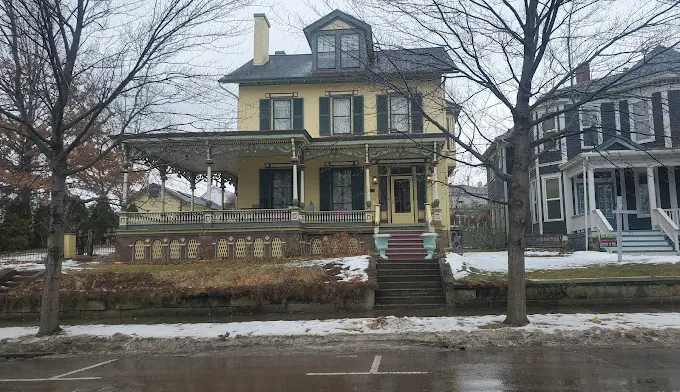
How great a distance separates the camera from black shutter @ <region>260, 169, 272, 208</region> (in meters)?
22.5

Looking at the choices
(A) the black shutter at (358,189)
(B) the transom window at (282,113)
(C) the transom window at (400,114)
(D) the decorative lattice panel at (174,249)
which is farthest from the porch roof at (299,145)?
(D) the decorative lattice panel at (174,249)

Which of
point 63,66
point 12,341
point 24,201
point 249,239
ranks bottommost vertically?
point 12,341

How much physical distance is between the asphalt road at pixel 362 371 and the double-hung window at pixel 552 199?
627 inches

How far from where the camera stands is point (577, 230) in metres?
21.0

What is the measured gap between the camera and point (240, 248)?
63.3 feet

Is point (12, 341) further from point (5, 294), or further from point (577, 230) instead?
point (577, 230)

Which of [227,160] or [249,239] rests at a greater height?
[227,160]

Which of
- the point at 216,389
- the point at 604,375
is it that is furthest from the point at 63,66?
the point at 604,375

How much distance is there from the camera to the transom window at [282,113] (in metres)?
22.7

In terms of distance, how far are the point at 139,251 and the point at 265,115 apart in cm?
807

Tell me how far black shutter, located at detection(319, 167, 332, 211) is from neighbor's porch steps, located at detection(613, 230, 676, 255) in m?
11.6

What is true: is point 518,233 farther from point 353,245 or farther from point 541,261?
point 353,245

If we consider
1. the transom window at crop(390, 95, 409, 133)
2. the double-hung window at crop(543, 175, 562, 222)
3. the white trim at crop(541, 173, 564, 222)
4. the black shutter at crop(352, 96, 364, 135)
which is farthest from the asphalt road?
the double-hung window at crop(543, 175, 562, 222)

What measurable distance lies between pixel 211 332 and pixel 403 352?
4.30 meters
